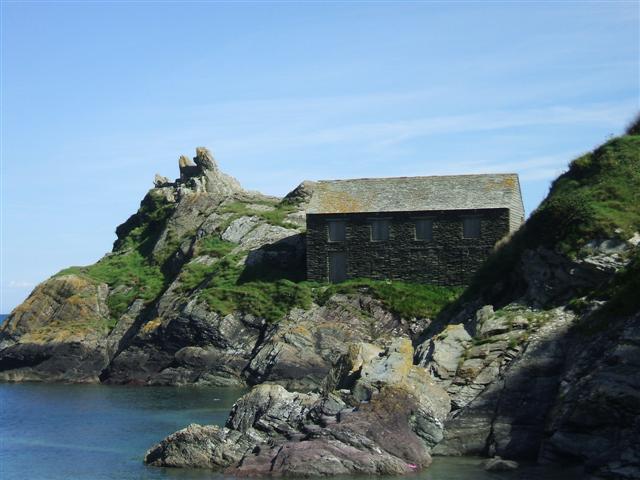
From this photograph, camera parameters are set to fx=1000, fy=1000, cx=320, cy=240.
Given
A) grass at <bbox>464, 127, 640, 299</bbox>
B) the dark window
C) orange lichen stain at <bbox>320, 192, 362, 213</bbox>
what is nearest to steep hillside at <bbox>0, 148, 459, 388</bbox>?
the dark window

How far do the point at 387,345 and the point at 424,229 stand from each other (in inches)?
888

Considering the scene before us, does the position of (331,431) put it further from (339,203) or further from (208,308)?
(339,203)

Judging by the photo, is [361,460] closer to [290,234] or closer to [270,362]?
[270,362]

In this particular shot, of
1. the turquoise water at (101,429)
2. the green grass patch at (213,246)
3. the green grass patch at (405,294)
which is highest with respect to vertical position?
the green grass patch at (213,246)

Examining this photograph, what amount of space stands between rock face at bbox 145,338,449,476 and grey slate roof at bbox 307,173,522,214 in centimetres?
3126

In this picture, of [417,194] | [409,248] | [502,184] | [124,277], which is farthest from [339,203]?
[124,277]

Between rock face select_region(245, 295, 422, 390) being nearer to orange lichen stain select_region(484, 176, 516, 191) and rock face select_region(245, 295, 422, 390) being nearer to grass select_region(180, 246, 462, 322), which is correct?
grass select_region(180, 246, 462, 322)

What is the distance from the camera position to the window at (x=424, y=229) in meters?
70.2

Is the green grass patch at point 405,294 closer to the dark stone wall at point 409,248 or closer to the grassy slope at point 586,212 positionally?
the dark stone wall at point 409,248

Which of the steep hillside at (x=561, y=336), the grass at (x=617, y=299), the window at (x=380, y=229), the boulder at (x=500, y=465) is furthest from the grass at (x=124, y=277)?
the boulder at (x=500, y=465)

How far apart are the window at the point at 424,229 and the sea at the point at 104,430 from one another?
18279 mm

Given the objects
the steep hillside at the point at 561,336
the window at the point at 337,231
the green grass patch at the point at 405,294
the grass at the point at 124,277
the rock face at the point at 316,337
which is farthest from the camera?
the grass at the point at 124,277

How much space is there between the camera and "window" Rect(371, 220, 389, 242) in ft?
234

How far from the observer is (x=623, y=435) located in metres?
30.5
